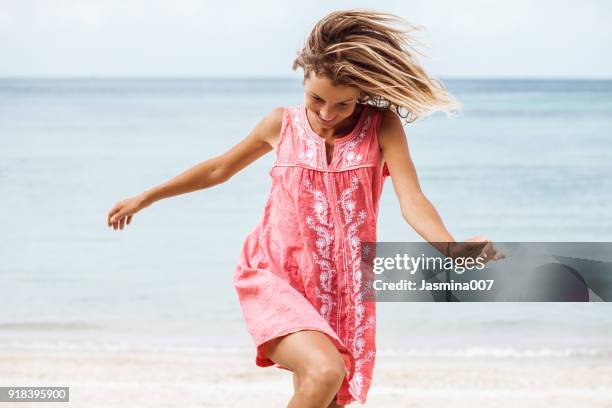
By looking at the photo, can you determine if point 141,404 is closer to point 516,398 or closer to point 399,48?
point 516,398

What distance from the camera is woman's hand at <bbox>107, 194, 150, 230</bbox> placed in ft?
10.7

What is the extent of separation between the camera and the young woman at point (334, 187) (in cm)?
289

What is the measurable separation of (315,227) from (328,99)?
0.37 meters

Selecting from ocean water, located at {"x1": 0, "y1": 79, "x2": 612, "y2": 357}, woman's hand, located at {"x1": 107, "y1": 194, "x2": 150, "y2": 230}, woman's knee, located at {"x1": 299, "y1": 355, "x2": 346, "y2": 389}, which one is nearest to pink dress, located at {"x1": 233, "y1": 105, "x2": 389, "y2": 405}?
woman's knee, located at {"x1": 299, "y1": 355, "x2": 346, "y2": 389}

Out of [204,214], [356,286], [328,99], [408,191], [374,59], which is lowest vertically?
[204,214]

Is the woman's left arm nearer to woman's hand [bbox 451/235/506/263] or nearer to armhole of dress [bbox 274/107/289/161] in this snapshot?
woman's hand [bbox 451/235/506/263]

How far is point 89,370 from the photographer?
5707mm

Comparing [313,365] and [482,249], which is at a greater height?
[482,249]

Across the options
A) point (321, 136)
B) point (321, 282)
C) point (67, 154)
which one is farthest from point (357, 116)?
point (67, 154)

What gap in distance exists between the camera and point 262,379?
545cm

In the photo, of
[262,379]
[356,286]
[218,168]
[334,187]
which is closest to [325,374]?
[356,286]

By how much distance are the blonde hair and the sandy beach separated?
7.00 feet

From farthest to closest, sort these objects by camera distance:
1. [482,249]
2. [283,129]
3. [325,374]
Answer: [283,129] < [325,374] < [482,249]

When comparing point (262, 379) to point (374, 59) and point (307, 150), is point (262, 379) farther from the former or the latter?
point (374, 59)
